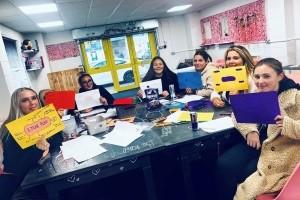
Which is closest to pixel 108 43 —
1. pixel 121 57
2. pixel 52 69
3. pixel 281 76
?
pixel 121 57

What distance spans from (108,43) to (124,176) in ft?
21.5

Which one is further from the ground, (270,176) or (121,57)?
(121,57)

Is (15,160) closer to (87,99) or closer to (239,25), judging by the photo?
(87,99)

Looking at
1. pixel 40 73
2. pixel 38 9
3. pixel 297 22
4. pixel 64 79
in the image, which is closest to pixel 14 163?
pixel 38 9

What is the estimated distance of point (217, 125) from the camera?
6.63 ft

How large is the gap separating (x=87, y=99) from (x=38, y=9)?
7.55 ft

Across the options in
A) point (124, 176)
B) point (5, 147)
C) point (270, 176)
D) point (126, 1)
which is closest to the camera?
point (270, 176)

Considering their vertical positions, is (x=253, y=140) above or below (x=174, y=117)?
below

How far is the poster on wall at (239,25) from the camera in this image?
5926mm

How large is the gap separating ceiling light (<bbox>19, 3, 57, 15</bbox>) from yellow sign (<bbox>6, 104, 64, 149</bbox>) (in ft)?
9.33

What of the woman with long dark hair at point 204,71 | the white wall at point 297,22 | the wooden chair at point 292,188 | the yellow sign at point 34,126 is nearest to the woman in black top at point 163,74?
the woman with long dark hair at point 204,71

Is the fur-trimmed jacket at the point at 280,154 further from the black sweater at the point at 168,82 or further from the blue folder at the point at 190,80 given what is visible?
the black sweater at the point at 168,82

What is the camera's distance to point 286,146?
158cm

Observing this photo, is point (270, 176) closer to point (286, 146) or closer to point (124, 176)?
point (286, 146)
